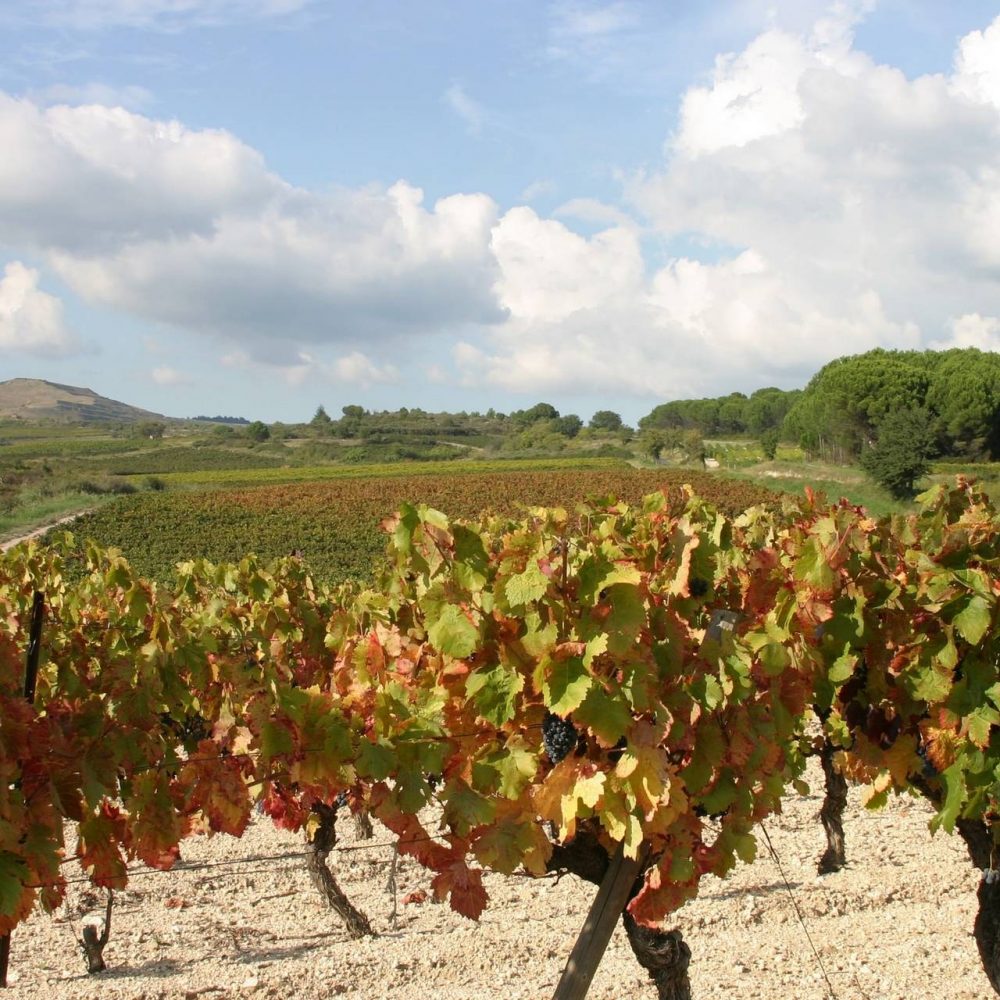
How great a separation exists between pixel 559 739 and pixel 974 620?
A: 4.96 feet

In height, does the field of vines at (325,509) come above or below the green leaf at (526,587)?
below

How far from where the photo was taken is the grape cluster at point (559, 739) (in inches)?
122

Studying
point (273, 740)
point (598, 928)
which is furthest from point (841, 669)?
point (273, 740)

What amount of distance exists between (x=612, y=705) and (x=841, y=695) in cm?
187

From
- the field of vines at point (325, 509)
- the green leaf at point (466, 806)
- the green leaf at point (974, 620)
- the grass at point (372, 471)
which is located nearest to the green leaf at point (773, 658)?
the green leaf at point (974, 620)

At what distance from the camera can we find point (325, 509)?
41.6 metres

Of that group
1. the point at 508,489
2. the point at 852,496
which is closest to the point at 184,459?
the point at 508,489

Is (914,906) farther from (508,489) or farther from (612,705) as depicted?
(508,489)

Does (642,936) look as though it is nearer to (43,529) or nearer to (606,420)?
(43,529)

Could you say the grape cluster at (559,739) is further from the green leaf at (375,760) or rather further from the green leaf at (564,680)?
the green leaf at (375,760)

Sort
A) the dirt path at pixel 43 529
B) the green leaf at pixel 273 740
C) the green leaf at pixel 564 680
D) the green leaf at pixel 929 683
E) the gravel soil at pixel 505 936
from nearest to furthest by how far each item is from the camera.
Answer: the green leaf at pixel 564 680, the green leaf at pixel 273 740, the green leaf at pixel 929 683, the gravel soil at pixel 505 936, the dirt path at pixel 43 529

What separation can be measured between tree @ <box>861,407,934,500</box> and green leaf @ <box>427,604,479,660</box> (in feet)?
148

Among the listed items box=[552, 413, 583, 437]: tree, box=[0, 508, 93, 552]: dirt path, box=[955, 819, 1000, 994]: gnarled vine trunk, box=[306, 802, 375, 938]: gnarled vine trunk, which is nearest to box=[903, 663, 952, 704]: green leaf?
box=[955, 819, 1000, 994]: gnarled vine trunk

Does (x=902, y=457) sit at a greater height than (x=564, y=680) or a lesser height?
greater
